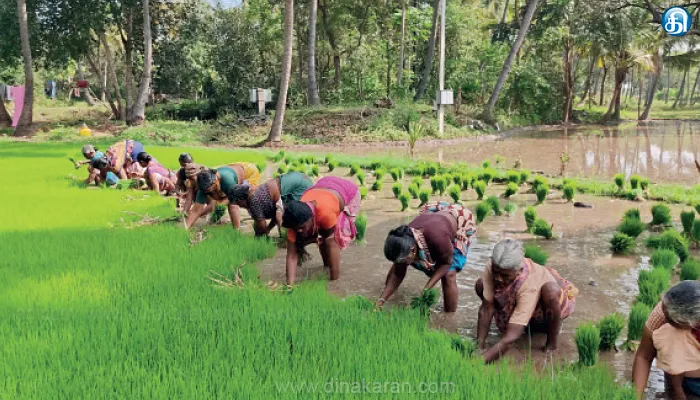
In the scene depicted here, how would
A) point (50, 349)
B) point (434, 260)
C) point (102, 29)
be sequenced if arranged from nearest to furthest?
point (50, 349), point (434, 260), point (102, 29)

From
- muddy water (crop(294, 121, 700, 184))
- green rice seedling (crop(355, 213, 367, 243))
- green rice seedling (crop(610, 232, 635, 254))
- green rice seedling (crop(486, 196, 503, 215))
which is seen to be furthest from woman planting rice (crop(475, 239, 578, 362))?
muddy water (crop(294, 121, 700, 184))

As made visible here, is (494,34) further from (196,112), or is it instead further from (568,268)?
(568,268)

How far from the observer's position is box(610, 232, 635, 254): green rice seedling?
216 inches

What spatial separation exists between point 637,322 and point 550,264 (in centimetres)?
193

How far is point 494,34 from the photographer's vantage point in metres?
32.4

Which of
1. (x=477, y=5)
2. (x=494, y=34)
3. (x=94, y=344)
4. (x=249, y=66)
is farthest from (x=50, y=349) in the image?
(x=477, y=5)

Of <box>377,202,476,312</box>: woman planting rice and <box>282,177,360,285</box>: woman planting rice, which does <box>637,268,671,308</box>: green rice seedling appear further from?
<box>282,177,360,285</box>: woman planting rice

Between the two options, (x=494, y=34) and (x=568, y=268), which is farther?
(x=494, y=34)

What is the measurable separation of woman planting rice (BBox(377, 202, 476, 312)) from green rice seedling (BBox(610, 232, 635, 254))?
2.30 metres

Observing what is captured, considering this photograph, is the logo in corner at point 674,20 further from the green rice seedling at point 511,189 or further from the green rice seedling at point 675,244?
the green rice seedling at point 511,189

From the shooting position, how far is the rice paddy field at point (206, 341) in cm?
264

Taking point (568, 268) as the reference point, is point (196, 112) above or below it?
above

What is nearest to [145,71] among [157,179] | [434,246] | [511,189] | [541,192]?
[157,179]

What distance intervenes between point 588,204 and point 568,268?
337 cm
